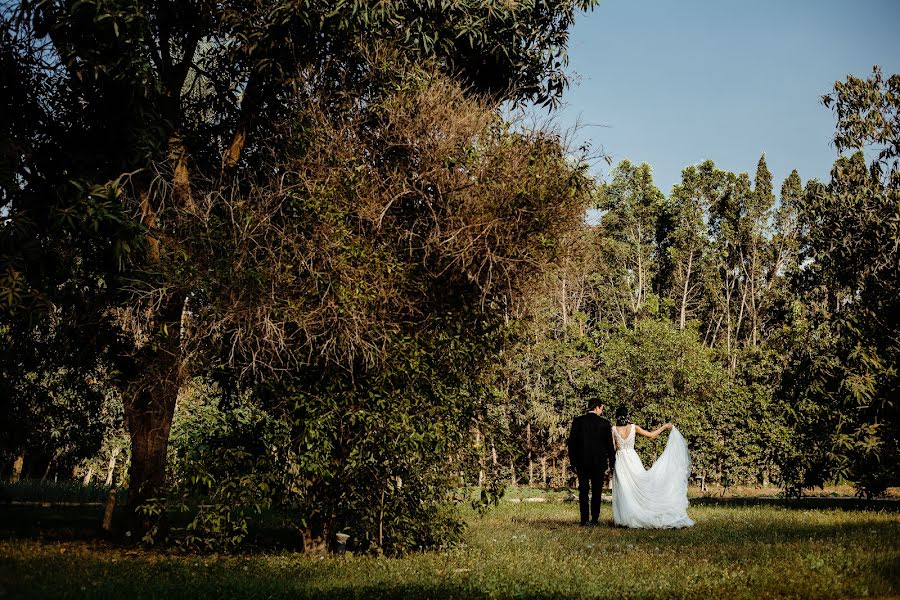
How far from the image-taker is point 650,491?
15.3m

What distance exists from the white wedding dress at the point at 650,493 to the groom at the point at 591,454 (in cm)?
32

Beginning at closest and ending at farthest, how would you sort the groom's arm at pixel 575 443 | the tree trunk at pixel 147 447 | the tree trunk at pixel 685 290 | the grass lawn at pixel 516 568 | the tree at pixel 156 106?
the grass lawn at pixel 516 568 < the tree at pixel 156 106 < the tree trunk at pixel 147 447 < the groom's arm at pixel 575 443 < the tree trunk at pixel 685 290

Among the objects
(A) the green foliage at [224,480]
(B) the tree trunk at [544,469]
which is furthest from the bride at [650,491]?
(B) the tree trunk at [544,469]

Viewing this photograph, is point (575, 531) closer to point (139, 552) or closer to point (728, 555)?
point (728, 555)

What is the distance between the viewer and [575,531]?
13875 mm

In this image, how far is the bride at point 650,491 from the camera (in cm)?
1512

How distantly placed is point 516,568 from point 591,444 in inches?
260

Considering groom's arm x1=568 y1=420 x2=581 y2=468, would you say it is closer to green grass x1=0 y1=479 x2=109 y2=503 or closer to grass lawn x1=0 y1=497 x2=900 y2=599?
grass lawn x1=0 y1=497 x2=900 y2=599

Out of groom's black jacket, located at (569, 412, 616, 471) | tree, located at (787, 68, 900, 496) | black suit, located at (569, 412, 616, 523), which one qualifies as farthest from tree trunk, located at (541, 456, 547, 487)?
black suit, located at (569, 412, 616, 523)

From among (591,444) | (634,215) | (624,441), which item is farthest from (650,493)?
(634,215)

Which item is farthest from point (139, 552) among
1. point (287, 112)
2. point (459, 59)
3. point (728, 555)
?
point (459, 59)

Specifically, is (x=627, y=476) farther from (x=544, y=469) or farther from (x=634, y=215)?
(x=634, y=215)

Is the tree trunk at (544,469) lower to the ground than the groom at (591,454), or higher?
→ higher

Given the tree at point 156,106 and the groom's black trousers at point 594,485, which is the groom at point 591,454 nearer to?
the groom's black trousers at point 594,485
